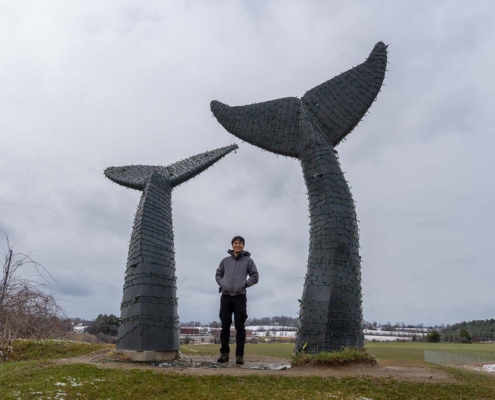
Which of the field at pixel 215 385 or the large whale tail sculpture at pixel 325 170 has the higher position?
the large whale tail sculpture at pixel 325 170

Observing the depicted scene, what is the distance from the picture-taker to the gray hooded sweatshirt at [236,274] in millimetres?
8234

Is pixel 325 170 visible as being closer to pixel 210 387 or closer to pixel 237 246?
pixel 237 246

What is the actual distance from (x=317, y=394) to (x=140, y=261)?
535cm

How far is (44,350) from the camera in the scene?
12.4m

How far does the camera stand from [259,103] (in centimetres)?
1110

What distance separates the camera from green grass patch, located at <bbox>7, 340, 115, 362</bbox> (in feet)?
38.8

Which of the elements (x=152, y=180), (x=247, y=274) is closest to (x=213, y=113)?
(x=152, y=180)

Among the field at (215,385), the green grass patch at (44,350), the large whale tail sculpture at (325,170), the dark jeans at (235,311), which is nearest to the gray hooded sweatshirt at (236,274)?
the dark jeans at (235,311)

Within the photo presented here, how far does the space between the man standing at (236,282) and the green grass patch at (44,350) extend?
17.4 ft

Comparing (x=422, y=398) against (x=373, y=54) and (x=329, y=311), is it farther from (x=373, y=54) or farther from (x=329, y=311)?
(x=373, y=54)

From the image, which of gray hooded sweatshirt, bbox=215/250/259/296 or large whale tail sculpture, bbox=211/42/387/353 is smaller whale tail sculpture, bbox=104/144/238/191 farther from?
gray hooded sweatshirt, bbox=215/250/259/296

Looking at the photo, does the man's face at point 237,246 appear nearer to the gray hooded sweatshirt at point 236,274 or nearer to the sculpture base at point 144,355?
the gray hooded sweatshirt at point 236,274

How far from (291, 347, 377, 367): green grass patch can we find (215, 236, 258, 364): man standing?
1.18 m

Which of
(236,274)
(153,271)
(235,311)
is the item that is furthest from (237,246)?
(153,271)
